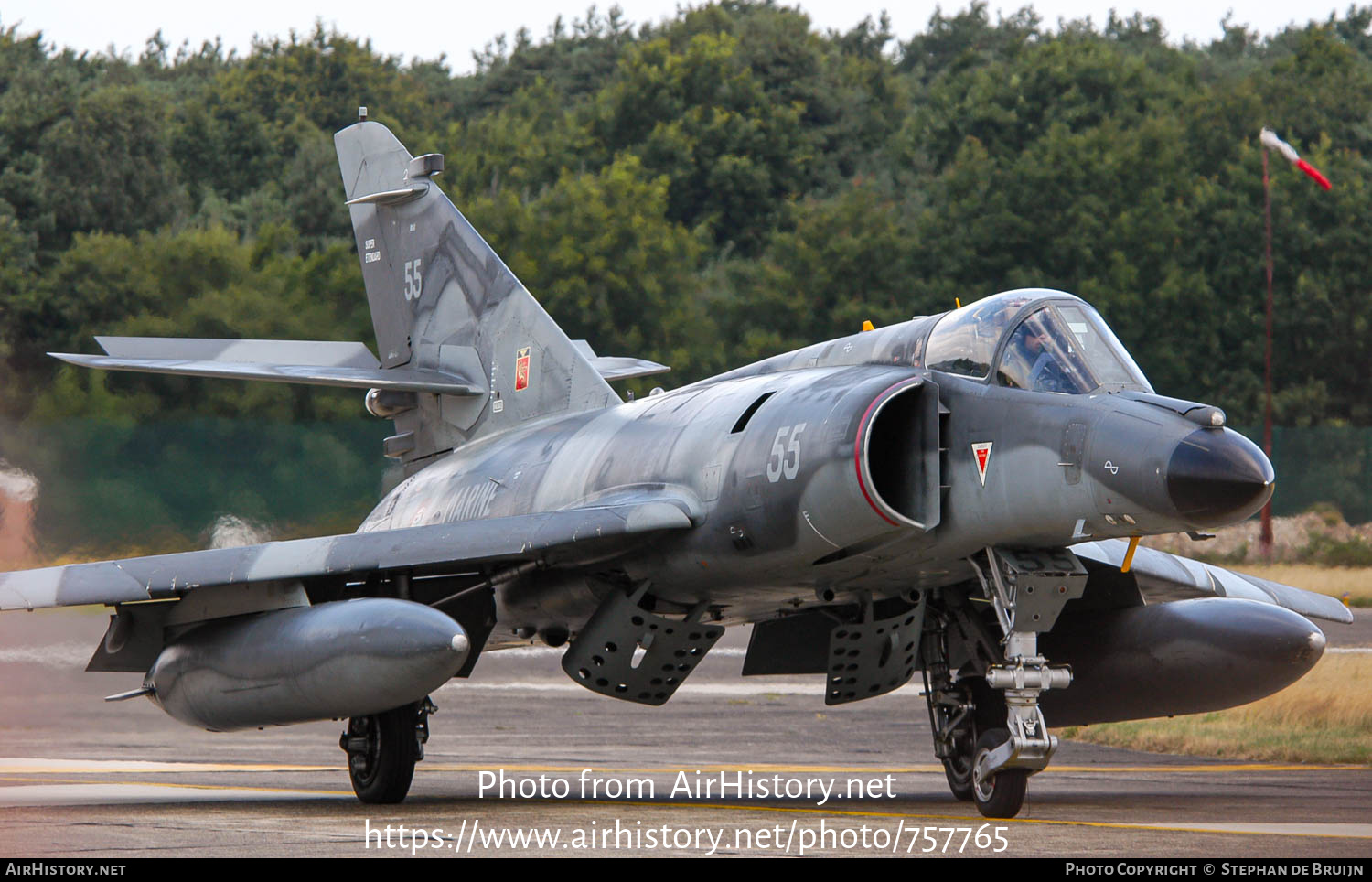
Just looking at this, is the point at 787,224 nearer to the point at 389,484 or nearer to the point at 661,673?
the point at 389,484

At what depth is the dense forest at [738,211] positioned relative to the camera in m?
34.3

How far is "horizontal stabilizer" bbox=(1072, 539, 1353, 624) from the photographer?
11.3m

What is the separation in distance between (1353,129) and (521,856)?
46.3m

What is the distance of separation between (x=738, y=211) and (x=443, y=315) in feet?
125

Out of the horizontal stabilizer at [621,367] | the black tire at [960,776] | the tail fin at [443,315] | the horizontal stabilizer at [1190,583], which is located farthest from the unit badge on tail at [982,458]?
the horizontal stabilizer at [621,367]

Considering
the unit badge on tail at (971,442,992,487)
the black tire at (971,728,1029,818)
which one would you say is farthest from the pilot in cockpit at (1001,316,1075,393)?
the black tire at (971,728,1029,818)

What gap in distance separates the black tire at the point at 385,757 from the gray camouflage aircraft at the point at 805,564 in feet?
0.06

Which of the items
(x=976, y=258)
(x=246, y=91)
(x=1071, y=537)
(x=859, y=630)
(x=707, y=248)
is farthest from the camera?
(x=246, y=91)

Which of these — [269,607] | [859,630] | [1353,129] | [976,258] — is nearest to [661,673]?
[859,630]

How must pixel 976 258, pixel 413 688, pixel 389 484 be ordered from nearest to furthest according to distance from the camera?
pixel 413 688, pixel 389 484, pixel 976 258

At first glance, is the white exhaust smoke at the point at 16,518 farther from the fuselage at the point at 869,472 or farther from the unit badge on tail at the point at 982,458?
the unit badge on tail at the point at 982,458

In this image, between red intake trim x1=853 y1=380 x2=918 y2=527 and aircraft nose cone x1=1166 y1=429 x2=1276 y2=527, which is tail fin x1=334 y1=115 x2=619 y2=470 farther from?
aircraft nose cone x1=1166 y1=429 x2=1276 y2=527

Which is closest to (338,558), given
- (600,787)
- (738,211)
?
(600,787)

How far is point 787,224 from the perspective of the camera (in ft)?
164
